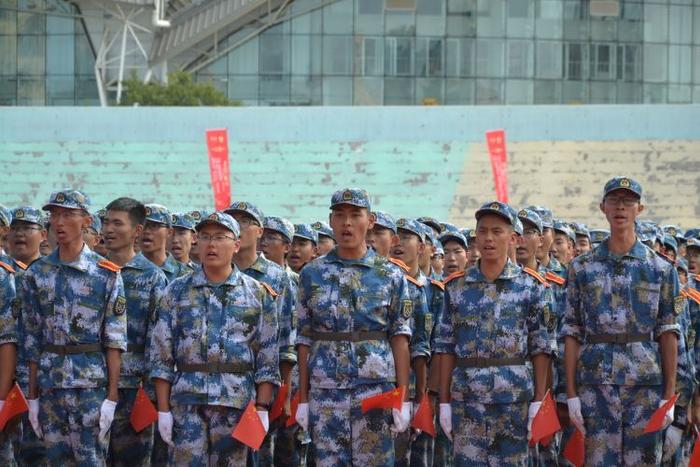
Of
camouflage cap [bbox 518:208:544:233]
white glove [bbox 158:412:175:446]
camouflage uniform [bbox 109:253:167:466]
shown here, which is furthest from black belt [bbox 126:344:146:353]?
camouflage cap [bbox 518:208:544:233]

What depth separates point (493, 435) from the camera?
351 inches

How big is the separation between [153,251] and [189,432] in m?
2.73

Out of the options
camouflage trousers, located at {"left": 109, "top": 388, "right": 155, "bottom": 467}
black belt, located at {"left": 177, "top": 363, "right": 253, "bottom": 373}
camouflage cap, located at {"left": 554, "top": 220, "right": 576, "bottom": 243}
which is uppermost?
camouflage cap, located at {"left": 554, "top": 220, "right": 576, "bottom": 243}

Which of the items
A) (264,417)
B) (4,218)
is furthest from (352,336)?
(4,218)

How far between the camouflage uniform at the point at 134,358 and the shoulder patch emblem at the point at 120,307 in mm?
599

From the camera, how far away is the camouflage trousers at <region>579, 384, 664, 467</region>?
8.78m

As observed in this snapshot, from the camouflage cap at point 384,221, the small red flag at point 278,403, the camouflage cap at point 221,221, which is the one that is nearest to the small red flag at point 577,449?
the small red flag at point 278,403

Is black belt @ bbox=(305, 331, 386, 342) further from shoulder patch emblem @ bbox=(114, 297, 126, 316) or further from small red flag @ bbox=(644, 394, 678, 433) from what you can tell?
small red flag @ bbox=(644, 394, 678, 433)

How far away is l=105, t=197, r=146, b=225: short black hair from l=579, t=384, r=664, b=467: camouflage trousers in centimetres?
348

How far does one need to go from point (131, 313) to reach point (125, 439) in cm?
87

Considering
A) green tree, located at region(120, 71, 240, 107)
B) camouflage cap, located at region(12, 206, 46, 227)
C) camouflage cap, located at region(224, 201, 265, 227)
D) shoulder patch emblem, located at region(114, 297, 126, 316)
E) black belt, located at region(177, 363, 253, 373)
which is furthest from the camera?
green tree, located at region(120, 71, 240, 107)

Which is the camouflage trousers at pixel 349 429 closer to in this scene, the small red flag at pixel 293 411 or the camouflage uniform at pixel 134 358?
the small red flag at pixel 293 411

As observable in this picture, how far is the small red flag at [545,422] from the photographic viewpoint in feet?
28.9

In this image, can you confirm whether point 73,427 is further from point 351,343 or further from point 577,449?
point 577,449
